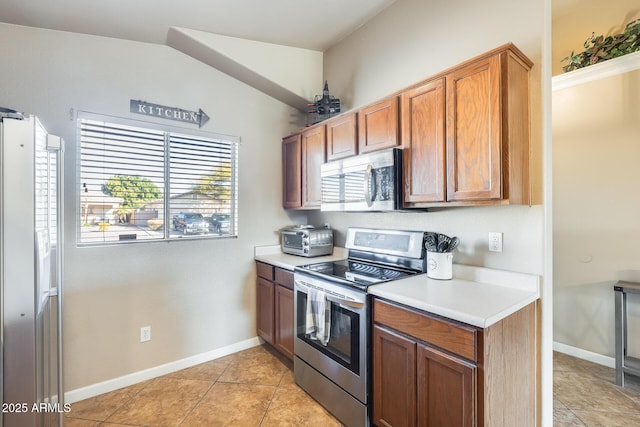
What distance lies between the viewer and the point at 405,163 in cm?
201

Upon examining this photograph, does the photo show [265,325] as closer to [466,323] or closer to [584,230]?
[466,323]

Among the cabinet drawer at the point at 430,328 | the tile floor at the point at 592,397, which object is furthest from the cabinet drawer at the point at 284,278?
the tile floor at the point at 592,397

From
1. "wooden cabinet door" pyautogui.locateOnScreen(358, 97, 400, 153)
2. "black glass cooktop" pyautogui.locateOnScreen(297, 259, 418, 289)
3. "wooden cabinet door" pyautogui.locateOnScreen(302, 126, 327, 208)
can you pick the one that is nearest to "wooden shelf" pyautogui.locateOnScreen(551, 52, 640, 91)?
"wooden cabinet door" pyautogui.locateOnScreen(358, 97, 400, 153)

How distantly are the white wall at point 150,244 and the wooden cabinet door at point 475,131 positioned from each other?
198 cm

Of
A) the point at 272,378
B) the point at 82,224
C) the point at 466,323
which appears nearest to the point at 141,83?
the point at 82,224

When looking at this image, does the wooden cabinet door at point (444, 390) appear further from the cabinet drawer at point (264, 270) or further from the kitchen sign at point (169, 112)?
the kitchen sign at point (169, 112)

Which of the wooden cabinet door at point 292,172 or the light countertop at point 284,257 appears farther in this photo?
the wooden cabinet door at point 292,172

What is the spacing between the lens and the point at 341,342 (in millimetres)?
1982

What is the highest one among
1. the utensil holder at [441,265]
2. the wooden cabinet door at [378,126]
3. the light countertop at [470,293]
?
the wooden cabinet door at [378,126]

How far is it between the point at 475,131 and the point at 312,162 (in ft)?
5.09

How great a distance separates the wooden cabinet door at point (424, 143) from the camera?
1.80 m

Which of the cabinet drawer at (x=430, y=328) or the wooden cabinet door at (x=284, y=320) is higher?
the cabinet drawer at (x=430, y=328)

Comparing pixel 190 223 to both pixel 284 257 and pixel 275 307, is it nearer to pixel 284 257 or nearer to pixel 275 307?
pixel 284 257

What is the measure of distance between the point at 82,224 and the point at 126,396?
1379 millimetres
